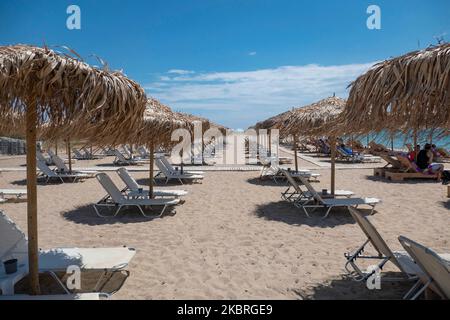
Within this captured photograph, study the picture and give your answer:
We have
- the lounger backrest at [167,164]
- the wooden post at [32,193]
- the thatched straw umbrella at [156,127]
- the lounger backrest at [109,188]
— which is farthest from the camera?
the lounger backrest at [167,164]

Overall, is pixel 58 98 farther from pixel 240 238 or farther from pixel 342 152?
pixel 342 152

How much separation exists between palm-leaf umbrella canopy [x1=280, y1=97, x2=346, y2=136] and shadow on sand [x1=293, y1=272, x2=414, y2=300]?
4.82 meters

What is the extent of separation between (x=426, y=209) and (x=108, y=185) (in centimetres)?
601

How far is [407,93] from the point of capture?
8.46 ft

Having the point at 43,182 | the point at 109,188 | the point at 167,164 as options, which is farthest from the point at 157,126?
the point at 43,182

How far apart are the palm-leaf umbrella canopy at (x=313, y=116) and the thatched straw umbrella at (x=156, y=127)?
288 cm

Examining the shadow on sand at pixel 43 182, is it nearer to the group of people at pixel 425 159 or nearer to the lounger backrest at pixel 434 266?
the lounger backrest at pixel 434 266

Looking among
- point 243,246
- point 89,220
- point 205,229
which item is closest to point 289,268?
point 243,246

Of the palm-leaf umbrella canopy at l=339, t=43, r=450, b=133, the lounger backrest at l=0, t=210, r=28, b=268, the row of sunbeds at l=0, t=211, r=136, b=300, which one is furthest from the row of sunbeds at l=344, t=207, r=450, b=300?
the lounger backrest at l=0, t=210, r=28, b=268

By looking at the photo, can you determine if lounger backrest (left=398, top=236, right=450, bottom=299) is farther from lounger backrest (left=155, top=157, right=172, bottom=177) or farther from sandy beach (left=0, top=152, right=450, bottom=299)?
lounger backrest (left=155, top=157, right=172, bottom=177)

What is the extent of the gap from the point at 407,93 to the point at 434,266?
131 centimetres

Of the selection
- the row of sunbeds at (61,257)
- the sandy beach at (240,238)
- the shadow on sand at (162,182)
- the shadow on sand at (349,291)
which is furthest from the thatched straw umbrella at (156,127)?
the shadow on sand at (349,291)

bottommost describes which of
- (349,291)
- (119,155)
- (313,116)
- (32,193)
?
(349,291)

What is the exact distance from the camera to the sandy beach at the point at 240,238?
3221 mm
